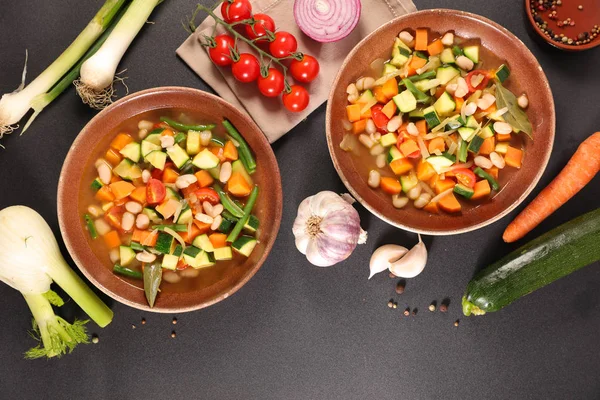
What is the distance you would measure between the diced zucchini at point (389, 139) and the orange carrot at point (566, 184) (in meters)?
0.78

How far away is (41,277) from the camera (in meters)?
2.65

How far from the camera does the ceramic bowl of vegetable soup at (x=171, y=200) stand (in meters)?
2.53

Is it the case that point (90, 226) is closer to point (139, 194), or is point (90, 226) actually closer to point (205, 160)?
point (139, 194)

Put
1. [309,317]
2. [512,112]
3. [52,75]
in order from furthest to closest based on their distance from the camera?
[309,317], [52,75], [512,112]

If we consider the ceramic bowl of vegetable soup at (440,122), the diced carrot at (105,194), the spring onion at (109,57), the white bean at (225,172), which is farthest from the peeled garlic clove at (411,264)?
the spring onion at (109,57)

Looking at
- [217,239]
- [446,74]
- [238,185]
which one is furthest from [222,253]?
[446,74]

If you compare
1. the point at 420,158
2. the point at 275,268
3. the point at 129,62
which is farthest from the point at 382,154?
the point at 129,62

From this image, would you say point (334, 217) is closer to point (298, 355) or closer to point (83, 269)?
point (298, 355)

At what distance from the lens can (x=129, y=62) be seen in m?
2.80

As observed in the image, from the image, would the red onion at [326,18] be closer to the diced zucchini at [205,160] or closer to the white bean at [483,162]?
the diced zucchini at [205,160]

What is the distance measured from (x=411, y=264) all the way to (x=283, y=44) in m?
1.22

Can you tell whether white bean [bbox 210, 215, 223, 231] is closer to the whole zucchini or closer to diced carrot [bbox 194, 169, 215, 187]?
diced carrot [bbox 194, 169, 215, 187]

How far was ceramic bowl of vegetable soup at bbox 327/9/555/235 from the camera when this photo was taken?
2520 millimetres

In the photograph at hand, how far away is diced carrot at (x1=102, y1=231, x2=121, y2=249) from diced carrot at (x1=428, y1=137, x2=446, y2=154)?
151 cm
